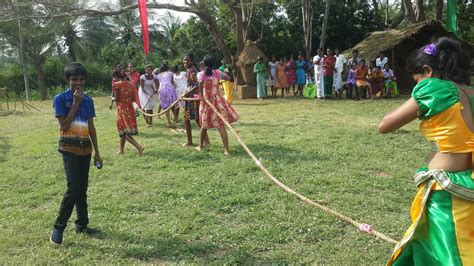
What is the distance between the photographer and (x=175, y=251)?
3.91m

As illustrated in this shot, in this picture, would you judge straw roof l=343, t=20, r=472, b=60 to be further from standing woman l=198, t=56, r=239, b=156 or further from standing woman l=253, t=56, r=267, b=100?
standing woman l=198, t=56, r=239, b=156

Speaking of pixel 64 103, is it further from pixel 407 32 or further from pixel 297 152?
pixel 407 32

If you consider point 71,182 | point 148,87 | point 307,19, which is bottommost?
point 71,182

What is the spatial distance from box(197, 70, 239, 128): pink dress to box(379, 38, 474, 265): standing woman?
5128 mm

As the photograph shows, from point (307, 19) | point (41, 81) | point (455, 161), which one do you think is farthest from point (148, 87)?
point (41, 81)

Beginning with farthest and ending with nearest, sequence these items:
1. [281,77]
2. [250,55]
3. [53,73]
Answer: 1. [53,73]
2. [281,77]
3. [250,55]

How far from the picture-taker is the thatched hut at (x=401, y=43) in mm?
16000

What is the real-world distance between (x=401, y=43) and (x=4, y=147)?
14.3 meters

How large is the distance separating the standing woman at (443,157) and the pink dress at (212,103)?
16.8 feet

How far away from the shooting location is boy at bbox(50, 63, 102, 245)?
4.07 m

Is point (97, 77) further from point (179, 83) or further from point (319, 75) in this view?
point (179, 83)

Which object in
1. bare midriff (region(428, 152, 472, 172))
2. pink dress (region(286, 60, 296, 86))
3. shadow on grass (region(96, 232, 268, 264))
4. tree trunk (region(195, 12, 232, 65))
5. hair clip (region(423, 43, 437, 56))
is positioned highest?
tree trunk (region(195, 12, 232, 65))

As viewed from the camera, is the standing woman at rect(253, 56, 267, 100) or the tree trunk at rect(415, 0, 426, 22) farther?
the tree trunk at rect(415, 0, 426, 22)

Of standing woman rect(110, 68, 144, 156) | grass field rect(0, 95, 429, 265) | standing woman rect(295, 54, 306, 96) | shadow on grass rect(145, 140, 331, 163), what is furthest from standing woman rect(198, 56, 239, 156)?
standing woman rect(295, 54, 306, 96)
